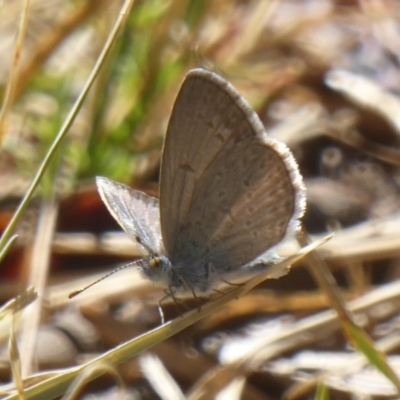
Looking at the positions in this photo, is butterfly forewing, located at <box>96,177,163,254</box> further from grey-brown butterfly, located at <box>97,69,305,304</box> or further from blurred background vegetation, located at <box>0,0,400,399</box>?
blurred background vegetation, located at <box>0,0,400,399</box>

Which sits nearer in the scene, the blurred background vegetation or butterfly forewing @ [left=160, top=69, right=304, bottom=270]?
butterfly forewing @ [left=160, top=69, right=304, bottom=270]

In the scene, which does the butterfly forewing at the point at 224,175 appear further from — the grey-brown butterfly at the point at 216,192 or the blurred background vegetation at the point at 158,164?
the blurred background vegetation at the point at 158,164

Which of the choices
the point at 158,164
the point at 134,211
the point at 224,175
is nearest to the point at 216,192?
the point at 224,175

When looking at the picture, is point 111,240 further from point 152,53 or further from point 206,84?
point 206,84

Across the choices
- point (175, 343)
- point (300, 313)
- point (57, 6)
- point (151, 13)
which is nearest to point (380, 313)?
point (300, 313)

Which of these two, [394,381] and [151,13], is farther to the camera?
[151,13]

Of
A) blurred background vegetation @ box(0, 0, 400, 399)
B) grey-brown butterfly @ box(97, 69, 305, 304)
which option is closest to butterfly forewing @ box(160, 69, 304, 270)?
grey-brown butterfly @ box(97, 69, 305, 304)

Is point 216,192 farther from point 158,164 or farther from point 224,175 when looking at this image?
point 158,164
